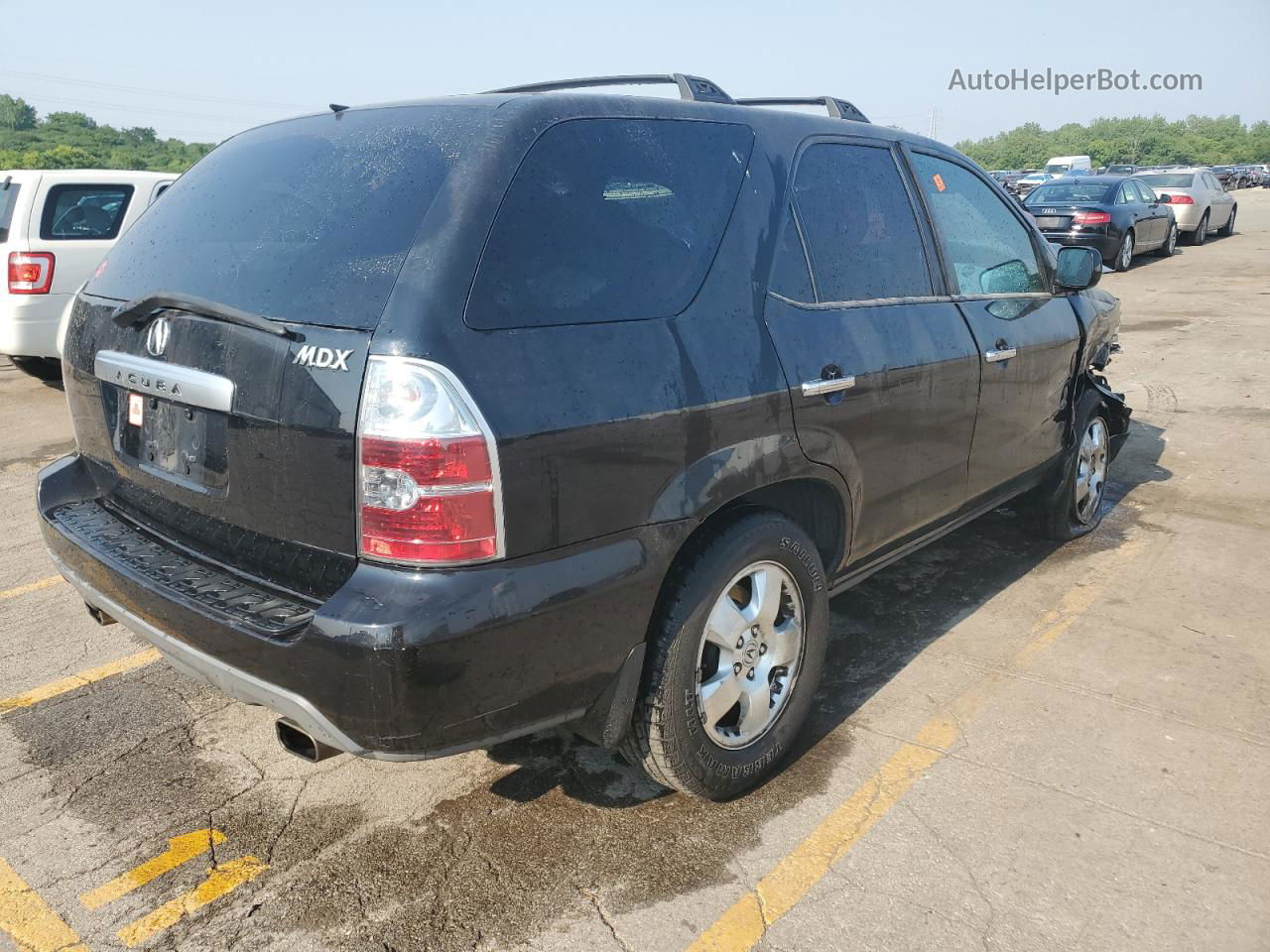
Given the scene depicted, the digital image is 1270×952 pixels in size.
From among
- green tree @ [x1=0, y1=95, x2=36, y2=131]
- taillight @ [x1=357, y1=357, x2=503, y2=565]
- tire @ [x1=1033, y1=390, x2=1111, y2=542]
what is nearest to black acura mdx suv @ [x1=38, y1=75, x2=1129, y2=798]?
taillight @ [x1=357, y1=357, x2=503, y2=565]

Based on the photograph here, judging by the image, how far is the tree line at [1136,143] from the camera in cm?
13238

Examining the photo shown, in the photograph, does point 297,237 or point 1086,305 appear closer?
point 297,237

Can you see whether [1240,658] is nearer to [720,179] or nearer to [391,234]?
[720,179]

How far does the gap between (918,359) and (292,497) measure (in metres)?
2.10

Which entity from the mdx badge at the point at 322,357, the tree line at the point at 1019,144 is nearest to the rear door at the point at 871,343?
the mdx badge at the point at 322,357

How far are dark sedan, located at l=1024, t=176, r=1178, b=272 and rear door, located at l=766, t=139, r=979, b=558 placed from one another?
1340 cm

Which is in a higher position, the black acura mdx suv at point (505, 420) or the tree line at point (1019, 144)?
the tree line at point (1019, 144)

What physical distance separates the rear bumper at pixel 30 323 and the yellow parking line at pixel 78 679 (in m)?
5.50

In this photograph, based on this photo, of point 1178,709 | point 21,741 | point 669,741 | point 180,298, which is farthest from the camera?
point 1178,709

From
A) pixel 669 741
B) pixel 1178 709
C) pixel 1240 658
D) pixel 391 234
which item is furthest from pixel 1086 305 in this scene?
pixel 391 234

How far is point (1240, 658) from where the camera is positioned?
12.6ft

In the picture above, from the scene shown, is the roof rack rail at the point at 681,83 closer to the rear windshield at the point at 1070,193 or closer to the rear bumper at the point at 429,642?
the rear bumper at the point at 429,642

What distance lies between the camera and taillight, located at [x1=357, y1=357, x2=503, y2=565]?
83.4 inches

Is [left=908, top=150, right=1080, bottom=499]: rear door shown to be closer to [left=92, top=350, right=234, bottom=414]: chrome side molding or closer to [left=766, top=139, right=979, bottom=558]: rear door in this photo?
[left=766, top=139, right=979, bottom=558]: rear door
